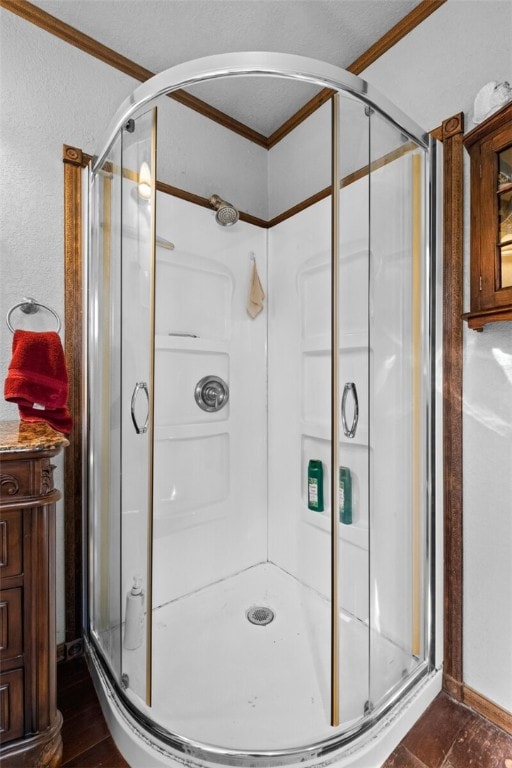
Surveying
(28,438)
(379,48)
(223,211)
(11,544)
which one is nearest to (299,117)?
(379,48)

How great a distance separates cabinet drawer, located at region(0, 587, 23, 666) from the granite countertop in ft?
1.24

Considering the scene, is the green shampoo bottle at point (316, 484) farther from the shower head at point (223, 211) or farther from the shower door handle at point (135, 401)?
the shower head at point (223, 211)

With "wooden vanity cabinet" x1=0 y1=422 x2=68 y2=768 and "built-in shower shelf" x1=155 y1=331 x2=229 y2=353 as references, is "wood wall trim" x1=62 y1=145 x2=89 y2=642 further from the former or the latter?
"wooden vanity cabinet" x1=0 y1=422 x2=68 y2=768

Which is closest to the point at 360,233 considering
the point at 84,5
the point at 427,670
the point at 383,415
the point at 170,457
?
the point at 383,415

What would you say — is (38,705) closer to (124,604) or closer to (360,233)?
(124,604)

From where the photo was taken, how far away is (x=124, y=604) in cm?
130

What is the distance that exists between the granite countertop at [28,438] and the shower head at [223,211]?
1303 millimetres

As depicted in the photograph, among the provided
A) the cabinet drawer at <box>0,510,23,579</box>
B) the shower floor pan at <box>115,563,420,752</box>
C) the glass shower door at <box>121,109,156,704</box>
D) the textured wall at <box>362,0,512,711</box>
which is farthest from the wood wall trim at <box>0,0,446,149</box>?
the shower floor pan at <box>115,563,420,752</box>

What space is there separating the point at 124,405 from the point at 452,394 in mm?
1195

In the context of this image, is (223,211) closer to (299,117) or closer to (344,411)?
(299,117)

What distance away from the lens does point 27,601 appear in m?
1.03

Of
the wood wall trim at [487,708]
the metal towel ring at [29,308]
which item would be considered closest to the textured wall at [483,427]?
the wood wall trim at [487,708]

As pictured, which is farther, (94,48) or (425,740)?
(94,48)

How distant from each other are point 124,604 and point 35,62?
2.08 metres
